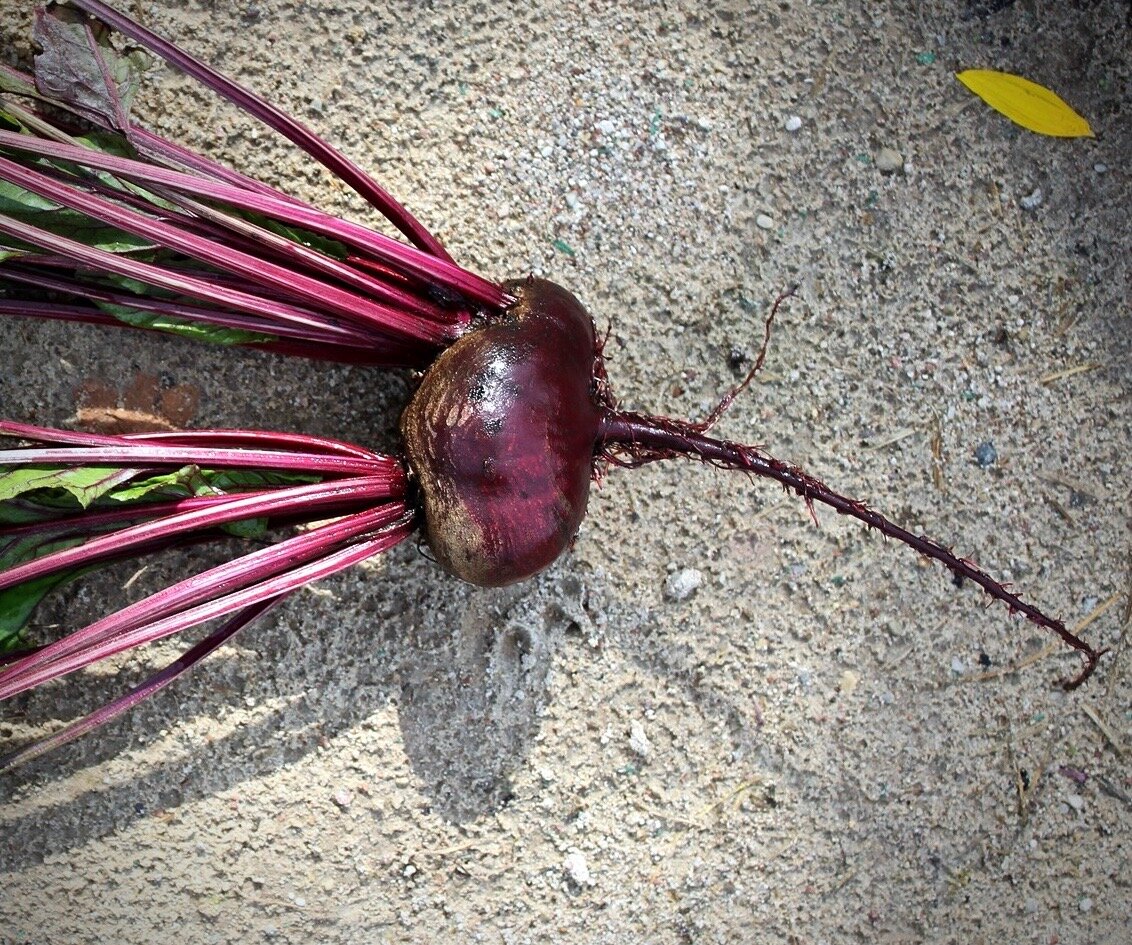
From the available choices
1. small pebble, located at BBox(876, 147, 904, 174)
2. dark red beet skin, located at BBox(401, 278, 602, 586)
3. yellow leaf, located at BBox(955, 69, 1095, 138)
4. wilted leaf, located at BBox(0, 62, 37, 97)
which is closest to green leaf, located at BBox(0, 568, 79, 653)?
dark red beet skin, located at BBox(401, 278, 602, 586)

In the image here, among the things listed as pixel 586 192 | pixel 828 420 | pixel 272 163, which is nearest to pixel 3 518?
pixel 272 163

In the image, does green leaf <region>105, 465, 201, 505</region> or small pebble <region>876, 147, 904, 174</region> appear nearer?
green leaf <region>105, 465, 201, 505</region>

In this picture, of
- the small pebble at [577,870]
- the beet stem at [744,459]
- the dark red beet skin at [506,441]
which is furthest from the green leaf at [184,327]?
the small pebble at [577,870]

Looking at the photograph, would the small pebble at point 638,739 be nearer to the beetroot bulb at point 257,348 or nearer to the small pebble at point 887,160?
the beetroot bulb at point 257,348

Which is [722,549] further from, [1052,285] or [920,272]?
[1052,285]

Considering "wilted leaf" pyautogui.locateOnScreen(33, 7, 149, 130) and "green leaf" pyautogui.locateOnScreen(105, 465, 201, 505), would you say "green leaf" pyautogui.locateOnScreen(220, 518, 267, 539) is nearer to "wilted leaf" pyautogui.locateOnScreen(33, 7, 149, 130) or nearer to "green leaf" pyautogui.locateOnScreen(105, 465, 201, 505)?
"green leaf" pyautogui.locateOnScreen(105, 465, 201, 505)

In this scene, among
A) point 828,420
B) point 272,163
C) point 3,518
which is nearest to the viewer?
point 3,518
